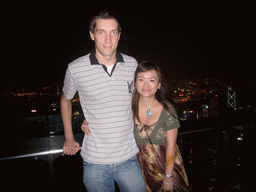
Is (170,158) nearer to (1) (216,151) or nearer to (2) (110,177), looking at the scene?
(2) (110,177)

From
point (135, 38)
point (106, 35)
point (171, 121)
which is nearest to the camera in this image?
point (106, 35)

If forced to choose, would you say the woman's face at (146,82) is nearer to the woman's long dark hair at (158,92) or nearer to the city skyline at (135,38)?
the woman's long dark hair at (158,92)

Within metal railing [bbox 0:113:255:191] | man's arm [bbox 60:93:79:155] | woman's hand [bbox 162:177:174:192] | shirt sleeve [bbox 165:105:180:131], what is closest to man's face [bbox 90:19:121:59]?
man's arm [bbox 60:93:79:155]

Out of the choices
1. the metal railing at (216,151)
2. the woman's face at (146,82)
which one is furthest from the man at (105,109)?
the metal railing at (216,151)

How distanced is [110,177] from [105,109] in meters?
0.54

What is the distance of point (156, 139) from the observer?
1.31m

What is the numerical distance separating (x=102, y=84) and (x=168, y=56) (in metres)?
4.31

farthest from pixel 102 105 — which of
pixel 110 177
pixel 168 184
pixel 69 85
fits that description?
pixel 168 184

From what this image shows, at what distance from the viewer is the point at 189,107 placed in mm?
12625

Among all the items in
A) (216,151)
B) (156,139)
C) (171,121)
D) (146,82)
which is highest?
(146,82)

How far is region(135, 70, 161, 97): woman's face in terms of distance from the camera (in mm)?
1260

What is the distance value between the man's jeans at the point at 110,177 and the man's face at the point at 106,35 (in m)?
0.83

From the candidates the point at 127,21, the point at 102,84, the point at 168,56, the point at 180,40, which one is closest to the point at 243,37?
the point at 180,40

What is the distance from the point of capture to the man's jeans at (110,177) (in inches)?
43.7
